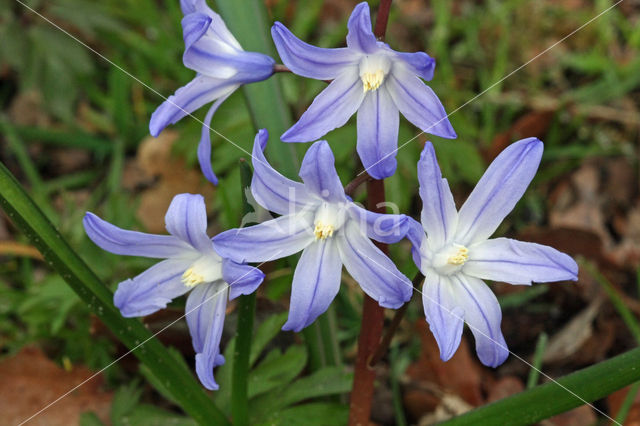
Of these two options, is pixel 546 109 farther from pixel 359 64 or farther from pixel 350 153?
pixel 359 64

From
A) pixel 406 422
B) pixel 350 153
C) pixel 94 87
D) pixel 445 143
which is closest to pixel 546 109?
pixel 445 143

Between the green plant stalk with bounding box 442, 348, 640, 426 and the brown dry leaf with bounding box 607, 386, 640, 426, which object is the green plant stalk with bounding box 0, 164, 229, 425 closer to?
the green plant stalk with bounding box 442, 348, 640, 426

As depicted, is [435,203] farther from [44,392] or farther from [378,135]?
[44,392]

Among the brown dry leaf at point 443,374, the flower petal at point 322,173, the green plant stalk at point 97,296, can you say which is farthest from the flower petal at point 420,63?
the brown dry leaf at point 443,374

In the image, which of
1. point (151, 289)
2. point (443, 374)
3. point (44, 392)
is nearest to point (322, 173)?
point (151, 289)

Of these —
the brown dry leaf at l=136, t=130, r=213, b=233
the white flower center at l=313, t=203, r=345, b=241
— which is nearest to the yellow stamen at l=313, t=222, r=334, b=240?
the white flower center at l=313, t=203, r=345, b=241

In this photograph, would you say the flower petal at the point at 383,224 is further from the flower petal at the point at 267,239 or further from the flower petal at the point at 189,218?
the flower petal at the point at 189,218
